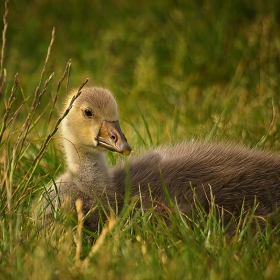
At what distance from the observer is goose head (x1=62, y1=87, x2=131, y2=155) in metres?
3.61

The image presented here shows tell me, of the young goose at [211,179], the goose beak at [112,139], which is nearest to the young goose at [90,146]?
the goose beak at [112,139]

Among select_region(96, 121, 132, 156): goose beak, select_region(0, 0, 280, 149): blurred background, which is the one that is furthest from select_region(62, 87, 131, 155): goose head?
select_region(0, 0, 280, 149): blurred background

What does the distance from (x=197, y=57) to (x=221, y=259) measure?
3.57m

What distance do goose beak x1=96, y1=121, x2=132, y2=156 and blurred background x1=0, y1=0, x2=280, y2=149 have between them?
2.74 ft

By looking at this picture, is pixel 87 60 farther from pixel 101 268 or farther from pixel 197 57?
pixel 101 268

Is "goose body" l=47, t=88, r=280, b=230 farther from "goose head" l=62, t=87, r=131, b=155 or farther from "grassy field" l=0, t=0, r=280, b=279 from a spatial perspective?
"grassy field" l=0, t=0, r=280, b=279

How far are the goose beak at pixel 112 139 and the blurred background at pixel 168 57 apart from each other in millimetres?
835

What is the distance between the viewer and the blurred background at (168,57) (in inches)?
196

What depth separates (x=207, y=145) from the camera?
384 cm

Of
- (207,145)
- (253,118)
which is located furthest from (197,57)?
(207,145)

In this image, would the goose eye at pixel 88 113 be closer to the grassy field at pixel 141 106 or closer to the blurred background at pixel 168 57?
the grassy field at pixel 141 106

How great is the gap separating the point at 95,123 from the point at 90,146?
13cm

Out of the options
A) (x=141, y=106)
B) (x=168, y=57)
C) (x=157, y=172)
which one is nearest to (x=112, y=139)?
(x=157, y=172)

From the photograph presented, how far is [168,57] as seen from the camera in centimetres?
635
